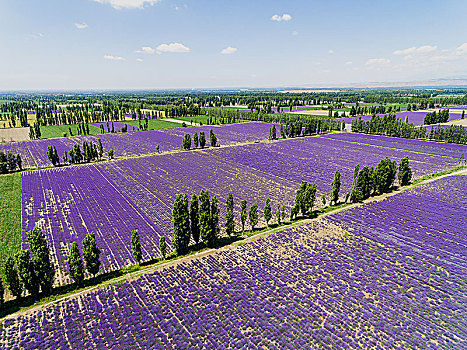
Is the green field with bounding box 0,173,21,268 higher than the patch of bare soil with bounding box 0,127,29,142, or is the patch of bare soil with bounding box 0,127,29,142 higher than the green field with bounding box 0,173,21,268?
the patch of bare soil with bounding box 0,127,29,142

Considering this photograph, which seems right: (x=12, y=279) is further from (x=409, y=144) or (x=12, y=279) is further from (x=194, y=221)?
(x=409, y=144)

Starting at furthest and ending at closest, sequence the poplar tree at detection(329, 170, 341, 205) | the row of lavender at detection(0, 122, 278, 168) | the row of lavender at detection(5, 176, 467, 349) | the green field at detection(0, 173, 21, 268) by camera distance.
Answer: the row of lavender at detection(0, 122, 278, 168) < the poplar tree at detection(329, 170, 341, 205) < the green field at detection(0, 173, 21, 268) < the row of lavender at detection(5, 176, 467, 349)

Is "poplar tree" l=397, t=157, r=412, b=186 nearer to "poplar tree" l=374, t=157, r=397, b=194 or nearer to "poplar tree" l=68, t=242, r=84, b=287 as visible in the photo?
"poplar tree" l=374, t=157, r=397, b=194

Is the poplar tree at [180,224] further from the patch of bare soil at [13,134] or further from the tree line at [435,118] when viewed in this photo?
the tree line at [435,118]

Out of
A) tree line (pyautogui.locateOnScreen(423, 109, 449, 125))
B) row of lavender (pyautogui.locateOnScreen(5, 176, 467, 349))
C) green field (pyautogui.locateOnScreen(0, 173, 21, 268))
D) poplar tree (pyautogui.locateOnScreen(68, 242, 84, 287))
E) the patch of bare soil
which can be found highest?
tree line (pyautogui.locateOnScreen(423, 109, 449, 125))

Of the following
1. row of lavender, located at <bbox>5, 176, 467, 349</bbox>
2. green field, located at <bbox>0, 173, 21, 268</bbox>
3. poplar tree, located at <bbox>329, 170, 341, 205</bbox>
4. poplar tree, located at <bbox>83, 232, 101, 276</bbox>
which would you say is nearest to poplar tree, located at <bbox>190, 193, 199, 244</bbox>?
row of lavender, located at <bbox>5, 176, 467, 349</bbox>

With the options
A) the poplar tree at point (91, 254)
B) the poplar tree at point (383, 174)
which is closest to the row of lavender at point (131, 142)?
the poplar tree at point (91, 254)

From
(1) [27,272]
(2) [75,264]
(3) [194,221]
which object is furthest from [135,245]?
(1) [27,272]
